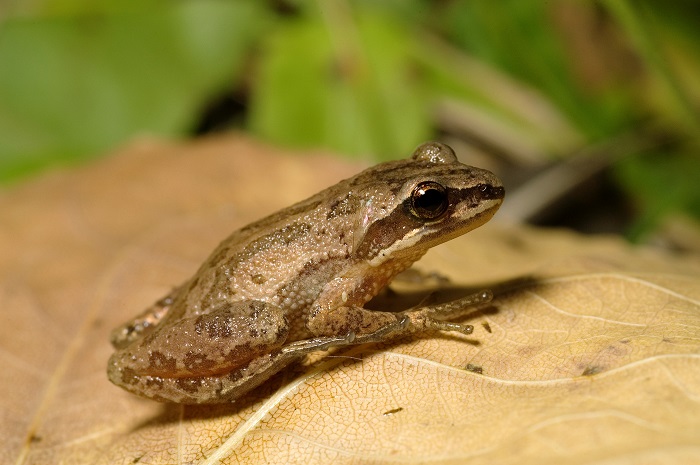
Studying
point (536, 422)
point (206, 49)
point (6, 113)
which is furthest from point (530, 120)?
point (6, 113)

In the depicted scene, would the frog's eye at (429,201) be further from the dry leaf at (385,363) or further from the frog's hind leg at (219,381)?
the frog's hind leg at (219,381)

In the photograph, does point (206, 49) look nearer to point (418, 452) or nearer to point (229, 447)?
point (229, 447)

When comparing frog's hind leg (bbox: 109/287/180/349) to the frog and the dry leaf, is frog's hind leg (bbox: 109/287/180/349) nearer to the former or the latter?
the frog

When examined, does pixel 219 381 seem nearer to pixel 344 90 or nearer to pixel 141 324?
pixel 141 324

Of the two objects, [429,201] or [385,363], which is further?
[429,201]

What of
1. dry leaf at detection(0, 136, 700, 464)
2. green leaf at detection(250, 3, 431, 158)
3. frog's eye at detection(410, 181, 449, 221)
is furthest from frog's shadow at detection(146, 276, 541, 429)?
green leaf at detection(250, 3, 431, 158)

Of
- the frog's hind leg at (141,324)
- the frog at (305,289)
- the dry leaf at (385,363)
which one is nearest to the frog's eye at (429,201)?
the frog at (305,289)

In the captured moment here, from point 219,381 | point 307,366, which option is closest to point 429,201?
point 307,366
